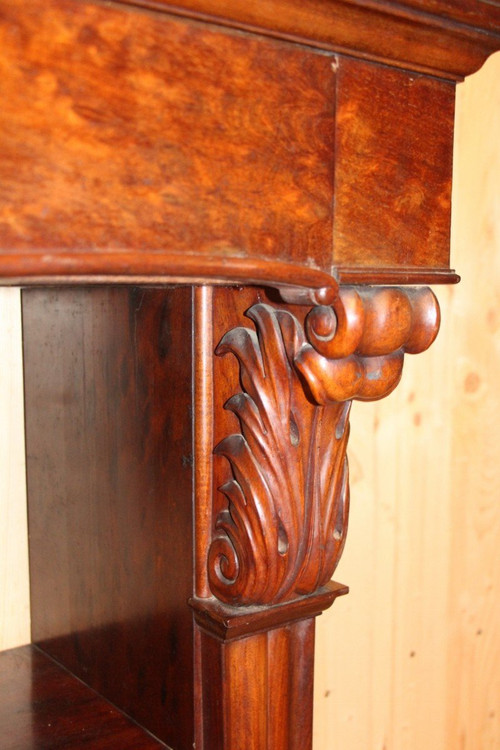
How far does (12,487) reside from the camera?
96cm

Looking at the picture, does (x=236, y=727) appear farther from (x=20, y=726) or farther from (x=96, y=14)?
(x=96, y=14)

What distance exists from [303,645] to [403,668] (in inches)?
23.5

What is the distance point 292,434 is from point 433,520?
65 cm

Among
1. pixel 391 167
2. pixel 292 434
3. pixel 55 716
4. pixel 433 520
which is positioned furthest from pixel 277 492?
pixel 433 520

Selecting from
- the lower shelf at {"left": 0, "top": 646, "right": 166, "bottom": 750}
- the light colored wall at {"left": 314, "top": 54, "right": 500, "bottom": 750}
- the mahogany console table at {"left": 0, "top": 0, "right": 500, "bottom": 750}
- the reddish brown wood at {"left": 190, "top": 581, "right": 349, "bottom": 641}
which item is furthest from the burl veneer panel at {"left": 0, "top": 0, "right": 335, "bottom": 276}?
the light colored wall at {"left": 314, "top": 54, "right": 500, "bottom": 750}

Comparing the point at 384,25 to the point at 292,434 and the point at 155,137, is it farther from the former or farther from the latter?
the point at 292,434

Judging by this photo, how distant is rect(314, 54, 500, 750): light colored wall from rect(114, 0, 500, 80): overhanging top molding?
23.1 inches

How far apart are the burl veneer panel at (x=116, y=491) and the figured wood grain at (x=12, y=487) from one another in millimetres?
37

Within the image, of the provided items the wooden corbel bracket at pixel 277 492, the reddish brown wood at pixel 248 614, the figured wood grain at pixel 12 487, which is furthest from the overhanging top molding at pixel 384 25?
the figured wood grain at pixel 12 487

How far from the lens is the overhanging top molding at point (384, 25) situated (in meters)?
0.47

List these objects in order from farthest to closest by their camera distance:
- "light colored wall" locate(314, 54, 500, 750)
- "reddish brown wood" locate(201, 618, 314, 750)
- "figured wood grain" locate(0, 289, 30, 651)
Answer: "light colored wall" locate(314, 54, 500, 750)
"figured wood grain" locate(0, 289, 30, 651)
"reddish brown wood" locate(201, 618, 314, 750)

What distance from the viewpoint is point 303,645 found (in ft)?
2.27

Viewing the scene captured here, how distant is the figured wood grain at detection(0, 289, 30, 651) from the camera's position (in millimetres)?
950

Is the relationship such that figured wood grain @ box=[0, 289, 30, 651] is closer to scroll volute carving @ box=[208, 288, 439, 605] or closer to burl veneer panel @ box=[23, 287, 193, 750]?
burl veneer panel @ box=[23, 287, 193, 750]
